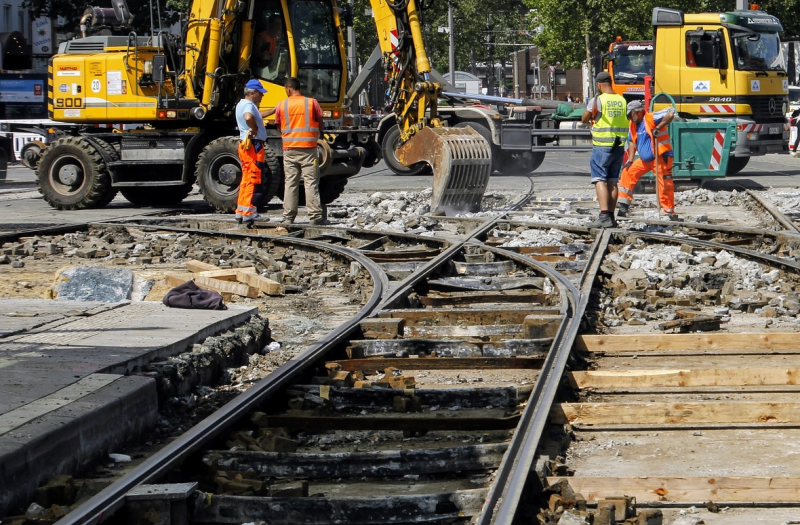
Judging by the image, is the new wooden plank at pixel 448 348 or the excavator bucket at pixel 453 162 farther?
the excavator bucket at pixel 453 162

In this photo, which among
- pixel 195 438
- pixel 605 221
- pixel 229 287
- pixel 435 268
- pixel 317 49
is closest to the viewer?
pixel 195 438

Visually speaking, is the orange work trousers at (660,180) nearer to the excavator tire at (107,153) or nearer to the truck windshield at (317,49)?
the truck windshield at (317,49)

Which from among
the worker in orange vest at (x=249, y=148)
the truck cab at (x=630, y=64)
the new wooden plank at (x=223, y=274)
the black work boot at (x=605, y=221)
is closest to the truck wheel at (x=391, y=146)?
the truck cab at (x=630, y=64)

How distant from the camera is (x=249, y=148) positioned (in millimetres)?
14547

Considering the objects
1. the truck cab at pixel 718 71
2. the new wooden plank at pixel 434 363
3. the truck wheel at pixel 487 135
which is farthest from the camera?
the truck wheel at pixel 487 135

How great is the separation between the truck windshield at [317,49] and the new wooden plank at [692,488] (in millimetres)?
13877

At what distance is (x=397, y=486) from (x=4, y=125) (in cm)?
2357

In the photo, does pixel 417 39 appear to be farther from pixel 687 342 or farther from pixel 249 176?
pixel 687 342

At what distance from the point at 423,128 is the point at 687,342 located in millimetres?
10358

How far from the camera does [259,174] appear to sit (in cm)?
1457

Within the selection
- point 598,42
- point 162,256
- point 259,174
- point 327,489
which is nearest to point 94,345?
point 327,489

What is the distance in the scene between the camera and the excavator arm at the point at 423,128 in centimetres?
1620

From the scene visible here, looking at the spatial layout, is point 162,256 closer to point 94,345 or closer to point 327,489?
point 94,345

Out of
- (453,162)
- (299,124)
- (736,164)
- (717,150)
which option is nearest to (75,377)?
(299,124)
